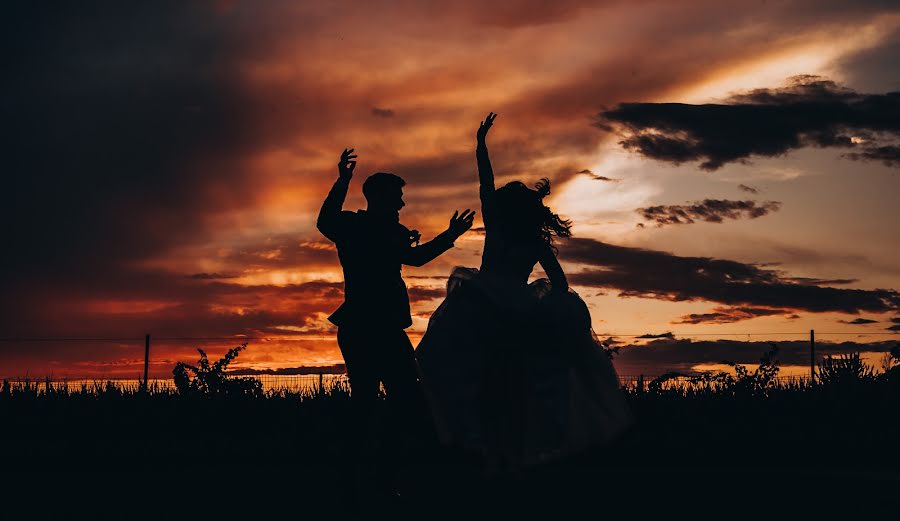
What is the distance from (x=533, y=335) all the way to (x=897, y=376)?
957 centimetres

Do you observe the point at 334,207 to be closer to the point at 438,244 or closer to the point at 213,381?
the point at 438,244

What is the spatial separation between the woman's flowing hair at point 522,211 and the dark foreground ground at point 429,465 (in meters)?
1.93

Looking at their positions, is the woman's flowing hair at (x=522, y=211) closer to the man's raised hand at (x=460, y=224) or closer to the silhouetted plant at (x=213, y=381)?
the man's raised hand at (x=460, y=224)

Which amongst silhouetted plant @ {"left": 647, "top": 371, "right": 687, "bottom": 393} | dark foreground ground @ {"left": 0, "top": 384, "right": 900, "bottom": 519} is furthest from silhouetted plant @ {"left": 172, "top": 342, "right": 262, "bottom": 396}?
silhouetted plant @ {"left": 647, "top": 371, "right": 687, "bottom": 393}

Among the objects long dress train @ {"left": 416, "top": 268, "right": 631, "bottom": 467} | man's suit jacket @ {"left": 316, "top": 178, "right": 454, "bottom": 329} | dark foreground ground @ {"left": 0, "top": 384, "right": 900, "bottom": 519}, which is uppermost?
man's suit jacket @ {"left": 316, "top": 178, "right": 454, "bottom": 329}

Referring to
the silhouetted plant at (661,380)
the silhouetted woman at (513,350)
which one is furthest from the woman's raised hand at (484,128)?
the silhouetted plant at (661,380)

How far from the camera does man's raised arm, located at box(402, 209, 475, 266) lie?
760 cm

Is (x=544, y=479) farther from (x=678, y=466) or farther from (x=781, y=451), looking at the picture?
(x=781, y=451)

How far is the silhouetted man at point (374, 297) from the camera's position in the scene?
24.4ft

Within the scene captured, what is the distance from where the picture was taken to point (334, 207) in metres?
7.44

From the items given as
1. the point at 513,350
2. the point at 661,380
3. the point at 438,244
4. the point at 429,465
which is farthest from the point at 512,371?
the point at 661,380

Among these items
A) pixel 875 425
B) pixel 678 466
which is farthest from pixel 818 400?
pixel 678 466

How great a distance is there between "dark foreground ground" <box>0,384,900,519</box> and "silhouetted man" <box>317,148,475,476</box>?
374 mm

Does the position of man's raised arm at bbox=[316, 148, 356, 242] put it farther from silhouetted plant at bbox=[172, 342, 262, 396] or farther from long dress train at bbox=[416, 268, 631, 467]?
silhouetted plant at bbox=[172, 342, 262, 396]
